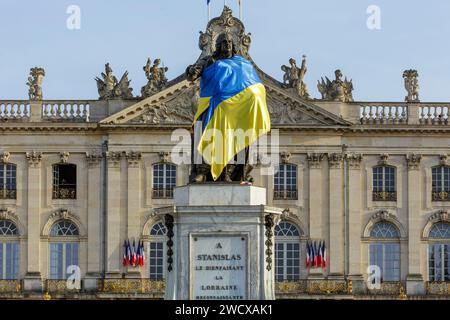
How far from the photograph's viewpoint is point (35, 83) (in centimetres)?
7412

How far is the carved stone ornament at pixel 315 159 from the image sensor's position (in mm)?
74188

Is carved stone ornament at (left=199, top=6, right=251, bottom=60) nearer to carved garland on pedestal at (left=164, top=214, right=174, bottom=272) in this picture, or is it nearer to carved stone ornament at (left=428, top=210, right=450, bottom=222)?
carved stone ornament at (left=428, top=210, right=450, bottom=222)

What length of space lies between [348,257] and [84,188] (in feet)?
37.2

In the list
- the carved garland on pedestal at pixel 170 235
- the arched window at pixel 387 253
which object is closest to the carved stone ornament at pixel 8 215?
the arched window at pixel 387 253

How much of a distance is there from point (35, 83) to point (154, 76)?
16.4ft

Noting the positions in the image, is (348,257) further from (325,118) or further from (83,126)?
(83,126)

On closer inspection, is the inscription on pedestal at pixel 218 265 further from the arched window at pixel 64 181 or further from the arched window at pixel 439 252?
the arched window at pixel 439 252

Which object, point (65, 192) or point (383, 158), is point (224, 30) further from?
point (65, 192)

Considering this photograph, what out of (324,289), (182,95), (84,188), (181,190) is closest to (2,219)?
(84,188)

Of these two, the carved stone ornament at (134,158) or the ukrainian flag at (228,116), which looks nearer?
the ukrainian flag at (228,116)

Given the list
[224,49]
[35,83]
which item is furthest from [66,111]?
[224,49]

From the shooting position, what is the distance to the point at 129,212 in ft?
241

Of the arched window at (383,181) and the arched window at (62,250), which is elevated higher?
the arched window at (383,181)

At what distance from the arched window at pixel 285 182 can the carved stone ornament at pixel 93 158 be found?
292 inches
